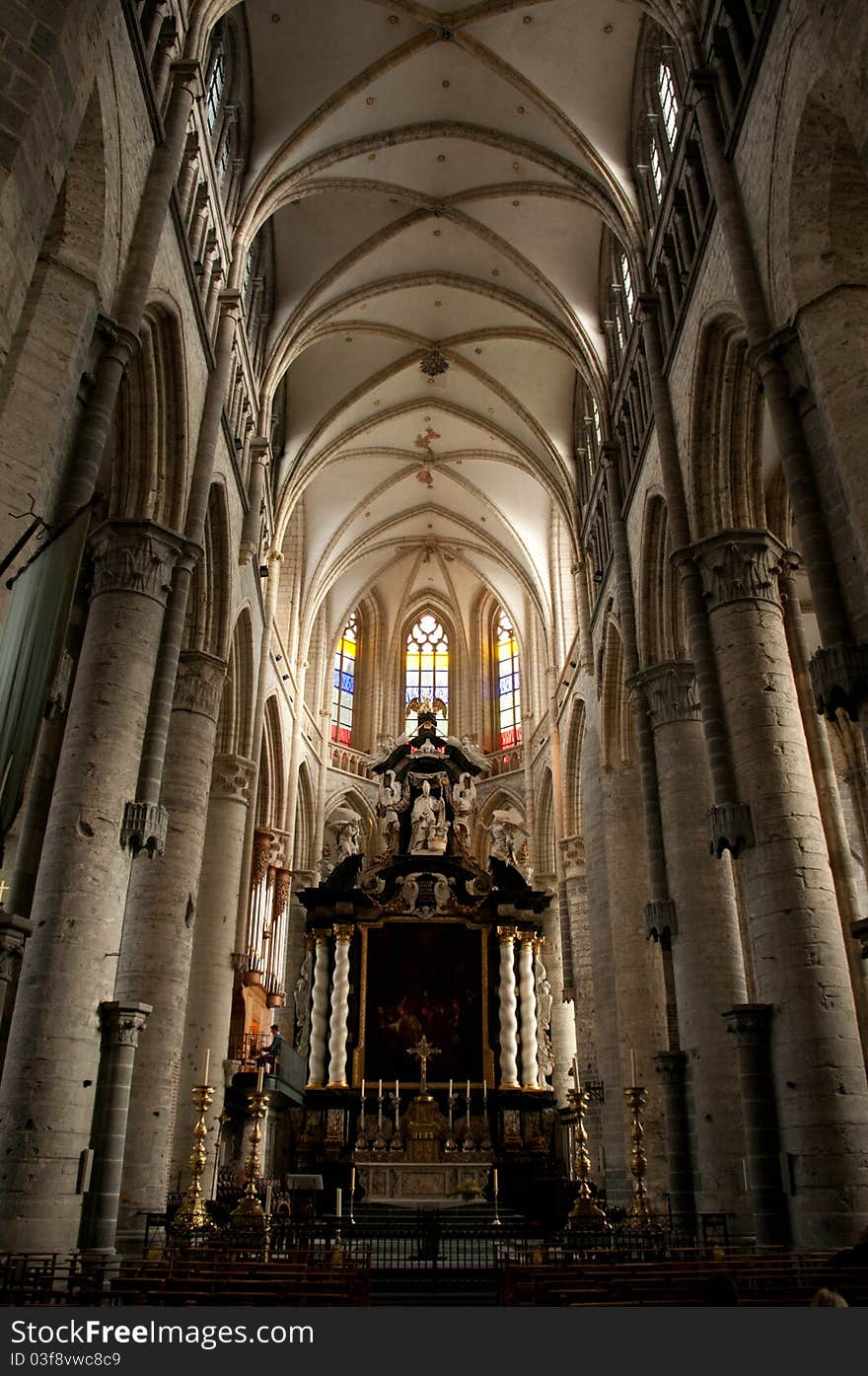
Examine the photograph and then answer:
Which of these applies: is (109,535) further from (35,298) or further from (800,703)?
(800,703)

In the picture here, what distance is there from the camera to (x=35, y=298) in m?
10.2

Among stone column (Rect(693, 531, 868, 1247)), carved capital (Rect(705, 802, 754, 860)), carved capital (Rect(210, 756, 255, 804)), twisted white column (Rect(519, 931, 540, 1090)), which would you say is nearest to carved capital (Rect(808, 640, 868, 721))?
stone column (Rect(693, 531, 868, 1247))

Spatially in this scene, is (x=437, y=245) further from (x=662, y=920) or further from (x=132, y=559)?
(x=662, y=920)

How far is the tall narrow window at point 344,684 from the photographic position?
1492 inches

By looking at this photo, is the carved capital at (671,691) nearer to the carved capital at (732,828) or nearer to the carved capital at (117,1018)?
the carved capital at (732,828)

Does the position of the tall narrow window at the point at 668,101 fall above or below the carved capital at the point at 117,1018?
above

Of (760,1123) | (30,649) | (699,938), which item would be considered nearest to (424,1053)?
(699,938)

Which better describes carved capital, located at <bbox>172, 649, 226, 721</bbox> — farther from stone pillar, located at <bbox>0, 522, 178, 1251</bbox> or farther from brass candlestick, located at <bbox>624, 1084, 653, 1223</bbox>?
brass candlestick, located at <bbox>624, 1084, 653, 1223</bbox>

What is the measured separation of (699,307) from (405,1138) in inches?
746

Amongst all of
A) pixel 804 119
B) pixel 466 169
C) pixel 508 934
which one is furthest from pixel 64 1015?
pixel 466 169

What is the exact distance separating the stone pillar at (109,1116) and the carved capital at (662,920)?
8.53m

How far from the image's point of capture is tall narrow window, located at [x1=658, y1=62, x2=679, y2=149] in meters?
18.2

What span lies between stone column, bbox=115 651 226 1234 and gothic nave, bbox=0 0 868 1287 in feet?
0.27

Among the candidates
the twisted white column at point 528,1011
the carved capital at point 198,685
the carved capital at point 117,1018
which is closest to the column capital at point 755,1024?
the carved capital at point 117,1018
